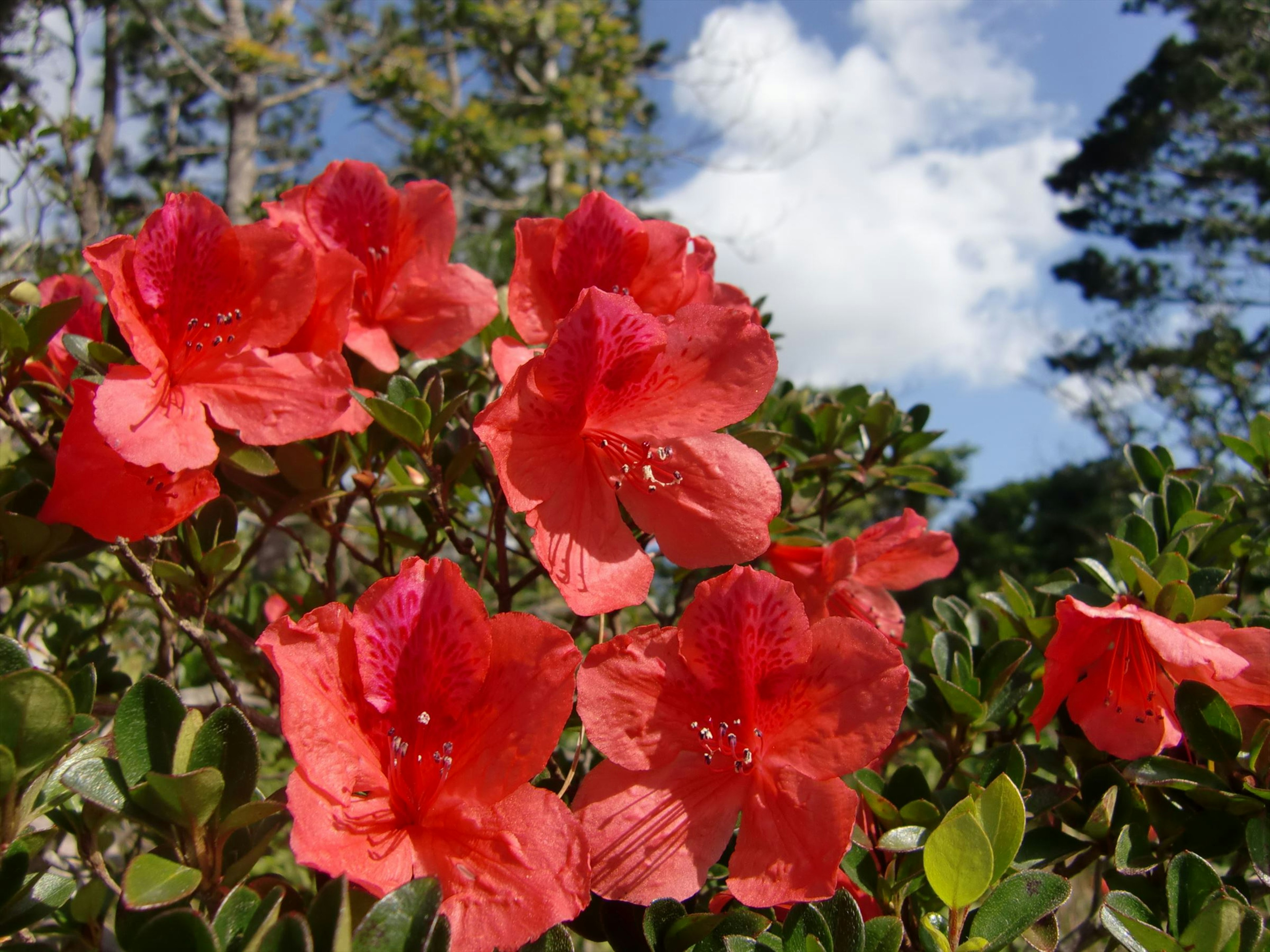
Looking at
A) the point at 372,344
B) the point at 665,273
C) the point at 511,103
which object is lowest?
the point at 511,103

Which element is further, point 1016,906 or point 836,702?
point 836,702

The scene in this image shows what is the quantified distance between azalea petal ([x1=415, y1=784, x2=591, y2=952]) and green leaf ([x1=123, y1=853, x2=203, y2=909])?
0.65 ft

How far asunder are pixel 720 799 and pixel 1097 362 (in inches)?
773

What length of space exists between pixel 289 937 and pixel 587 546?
0.49 meters

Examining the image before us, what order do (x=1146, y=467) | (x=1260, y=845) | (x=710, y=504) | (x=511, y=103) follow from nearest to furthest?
(x=1260, y=845)
(x=710, y=504)
(x=1146, y=467)
(x=511, y=103)

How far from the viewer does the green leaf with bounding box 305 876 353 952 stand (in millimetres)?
610

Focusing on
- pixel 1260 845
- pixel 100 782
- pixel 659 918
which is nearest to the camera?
pixel 100 782

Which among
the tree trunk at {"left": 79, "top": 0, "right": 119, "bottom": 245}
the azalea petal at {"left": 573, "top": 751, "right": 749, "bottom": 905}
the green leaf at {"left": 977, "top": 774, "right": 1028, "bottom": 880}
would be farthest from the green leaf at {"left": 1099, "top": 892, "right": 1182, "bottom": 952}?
the tree trunk at {"left": 79, "top": 0, "right": 119, "bottom": 245}

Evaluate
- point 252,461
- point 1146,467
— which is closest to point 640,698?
point 252,461

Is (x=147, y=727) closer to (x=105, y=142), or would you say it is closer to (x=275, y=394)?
(x=275, y=394)

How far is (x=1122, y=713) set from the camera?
1.05 meters

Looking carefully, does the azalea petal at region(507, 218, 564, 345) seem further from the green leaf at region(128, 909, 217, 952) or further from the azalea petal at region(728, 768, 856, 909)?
the green leaf at region(128, 909, 217, 952)

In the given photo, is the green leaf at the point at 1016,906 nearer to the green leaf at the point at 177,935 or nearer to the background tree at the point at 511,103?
the green leaf at the point at 177,935

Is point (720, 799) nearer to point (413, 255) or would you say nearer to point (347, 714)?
point (347, 714)
